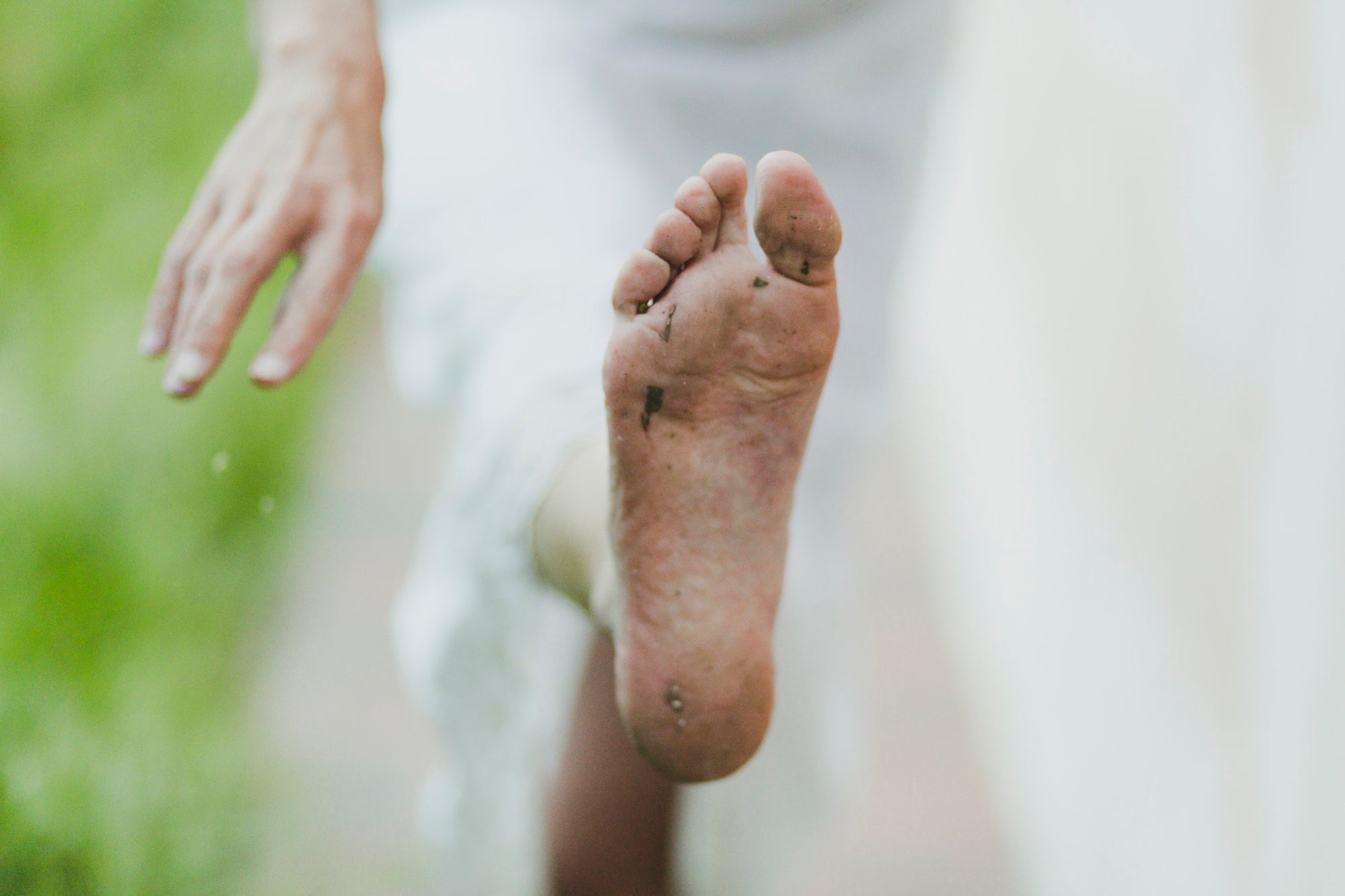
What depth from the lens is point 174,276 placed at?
42cm

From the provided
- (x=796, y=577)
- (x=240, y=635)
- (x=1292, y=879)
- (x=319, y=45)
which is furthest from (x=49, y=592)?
(x=1292, y=879)

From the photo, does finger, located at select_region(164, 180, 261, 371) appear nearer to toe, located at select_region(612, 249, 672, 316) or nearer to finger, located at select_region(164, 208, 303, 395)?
finger, located at select_region(164, 208, 303, 395)

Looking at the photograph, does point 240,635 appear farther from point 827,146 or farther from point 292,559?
point 827,146

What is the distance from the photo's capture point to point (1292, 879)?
1.73 feet

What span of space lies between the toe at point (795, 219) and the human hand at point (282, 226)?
15cm

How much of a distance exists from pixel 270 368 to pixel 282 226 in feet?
0.16

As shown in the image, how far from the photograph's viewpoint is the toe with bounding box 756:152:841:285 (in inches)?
13.0

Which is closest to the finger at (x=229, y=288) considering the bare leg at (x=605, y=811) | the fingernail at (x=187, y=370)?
the fingernail at (x=187, y=370)

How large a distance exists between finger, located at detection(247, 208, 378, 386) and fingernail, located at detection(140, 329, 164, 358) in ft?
0.11

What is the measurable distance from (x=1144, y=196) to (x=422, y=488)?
0.46 meters

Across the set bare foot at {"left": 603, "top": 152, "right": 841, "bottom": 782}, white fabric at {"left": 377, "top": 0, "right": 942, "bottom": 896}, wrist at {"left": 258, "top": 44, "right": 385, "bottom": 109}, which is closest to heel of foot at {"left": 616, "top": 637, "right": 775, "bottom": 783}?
bare foot at {"left": 603, "top": 152, "right": 841, "bottom": 782}

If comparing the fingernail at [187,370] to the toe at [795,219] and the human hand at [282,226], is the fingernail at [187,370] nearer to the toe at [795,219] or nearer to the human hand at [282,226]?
the human hand at [282,226]

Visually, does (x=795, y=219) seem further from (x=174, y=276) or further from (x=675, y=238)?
(x=174, y=276)

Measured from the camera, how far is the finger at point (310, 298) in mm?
404
